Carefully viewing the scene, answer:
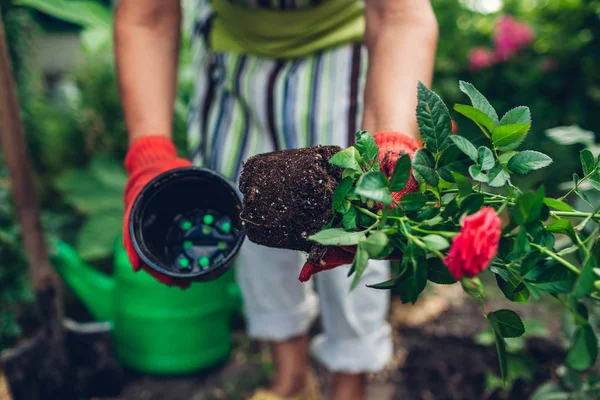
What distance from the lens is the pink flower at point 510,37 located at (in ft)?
9.02

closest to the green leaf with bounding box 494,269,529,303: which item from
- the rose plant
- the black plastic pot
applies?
the rose plant

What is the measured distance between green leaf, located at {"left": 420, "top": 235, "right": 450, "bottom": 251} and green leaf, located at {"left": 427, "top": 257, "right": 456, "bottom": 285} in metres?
0.08

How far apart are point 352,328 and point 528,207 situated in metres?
1.06

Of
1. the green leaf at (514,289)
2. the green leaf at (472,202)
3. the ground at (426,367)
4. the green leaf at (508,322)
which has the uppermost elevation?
the green leaf at (472,202)

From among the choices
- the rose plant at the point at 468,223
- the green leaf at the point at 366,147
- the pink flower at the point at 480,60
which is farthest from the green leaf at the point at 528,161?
the pink flower at the point at 480,60

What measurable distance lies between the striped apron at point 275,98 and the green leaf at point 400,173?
0.75m

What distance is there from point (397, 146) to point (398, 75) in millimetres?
238

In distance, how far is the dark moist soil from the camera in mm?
879

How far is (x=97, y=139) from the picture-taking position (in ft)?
8.90

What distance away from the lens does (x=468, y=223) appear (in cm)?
65

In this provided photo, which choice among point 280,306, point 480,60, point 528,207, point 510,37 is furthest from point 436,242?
point 510,37

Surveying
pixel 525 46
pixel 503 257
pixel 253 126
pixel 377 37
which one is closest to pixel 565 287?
pixel 503 257

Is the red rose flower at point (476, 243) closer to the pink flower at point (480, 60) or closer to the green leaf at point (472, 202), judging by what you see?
the green leaf at point (472, 202)

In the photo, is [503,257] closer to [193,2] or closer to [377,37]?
[377,37]
